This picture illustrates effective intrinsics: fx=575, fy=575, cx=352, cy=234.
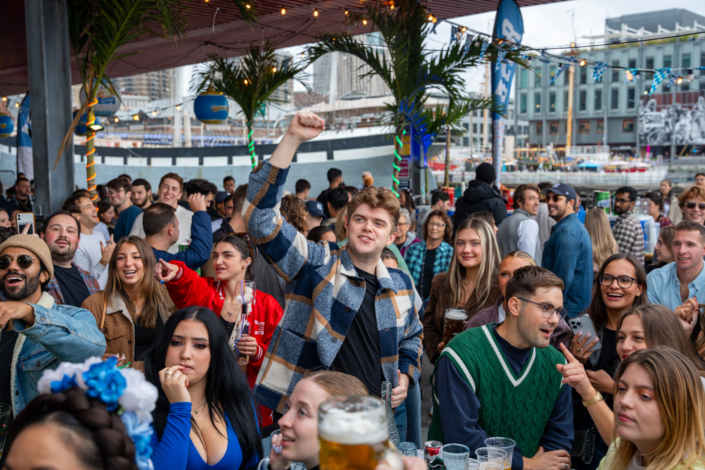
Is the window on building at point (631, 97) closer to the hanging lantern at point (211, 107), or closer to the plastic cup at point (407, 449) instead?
the hanging lantern at point (211, 107)

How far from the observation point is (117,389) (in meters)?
1.14

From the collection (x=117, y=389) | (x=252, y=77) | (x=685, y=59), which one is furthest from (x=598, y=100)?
(x=117, y=389)

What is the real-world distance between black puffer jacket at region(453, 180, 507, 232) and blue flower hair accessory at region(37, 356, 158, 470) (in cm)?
576

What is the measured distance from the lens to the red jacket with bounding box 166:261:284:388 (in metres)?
3.45

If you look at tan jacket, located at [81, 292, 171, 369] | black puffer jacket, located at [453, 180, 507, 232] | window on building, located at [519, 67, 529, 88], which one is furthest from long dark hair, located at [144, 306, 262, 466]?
window on building, located at [519, 67, 529, 88]

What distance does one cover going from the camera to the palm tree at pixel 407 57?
904cm

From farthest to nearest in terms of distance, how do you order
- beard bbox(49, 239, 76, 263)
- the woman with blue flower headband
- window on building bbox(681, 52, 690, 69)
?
window on building bbox(681, 52, 690, 69), beard bbox(49, 239, 76, 263), the woman with blue flower headband

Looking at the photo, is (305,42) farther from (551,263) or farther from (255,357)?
(255,357)

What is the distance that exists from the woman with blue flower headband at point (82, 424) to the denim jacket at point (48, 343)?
1.07 m

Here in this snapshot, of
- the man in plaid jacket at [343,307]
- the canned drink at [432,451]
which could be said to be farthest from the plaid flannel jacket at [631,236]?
the canned drink at [432,451]

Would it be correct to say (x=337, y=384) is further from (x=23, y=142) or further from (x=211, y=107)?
(x=23, y=142)

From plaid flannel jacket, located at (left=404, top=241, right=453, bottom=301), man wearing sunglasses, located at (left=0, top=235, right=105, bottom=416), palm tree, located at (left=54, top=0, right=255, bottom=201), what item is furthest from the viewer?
palm tree, located at (left=54, top=0, right=255, bottom=201)

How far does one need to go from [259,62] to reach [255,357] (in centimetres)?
881

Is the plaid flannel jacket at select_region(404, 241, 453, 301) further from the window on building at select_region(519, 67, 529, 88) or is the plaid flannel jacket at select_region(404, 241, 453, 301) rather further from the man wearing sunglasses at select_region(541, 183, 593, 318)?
the window on building at select_region(519, 67, 529, 88)
